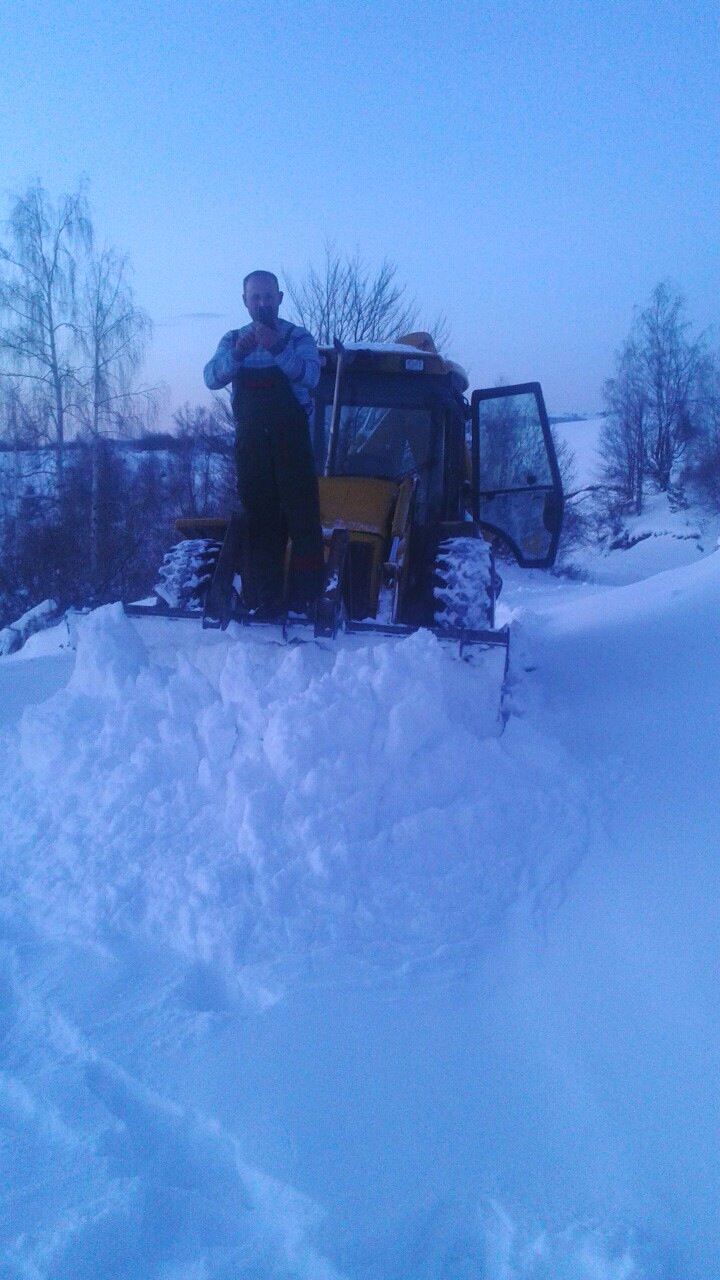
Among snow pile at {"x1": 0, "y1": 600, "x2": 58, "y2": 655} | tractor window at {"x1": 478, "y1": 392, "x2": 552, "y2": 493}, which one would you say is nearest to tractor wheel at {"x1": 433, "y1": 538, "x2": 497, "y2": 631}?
tractor window at {"x1": 478, "y1": 392, "x2": 552, "y2": 493}

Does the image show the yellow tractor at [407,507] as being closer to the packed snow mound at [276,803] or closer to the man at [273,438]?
the man at [273,438]

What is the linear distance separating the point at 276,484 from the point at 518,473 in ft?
7.87

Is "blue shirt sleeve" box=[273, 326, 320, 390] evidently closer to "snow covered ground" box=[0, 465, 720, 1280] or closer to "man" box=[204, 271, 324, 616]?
"man" box=[204, 271, 324, 616]

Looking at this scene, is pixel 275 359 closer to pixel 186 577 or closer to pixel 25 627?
pixel 186 577

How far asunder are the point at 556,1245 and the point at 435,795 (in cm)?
184

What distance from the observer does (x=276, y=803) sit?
138 inches

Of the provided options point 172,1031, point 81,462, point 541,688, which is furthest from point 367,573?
point 81,462

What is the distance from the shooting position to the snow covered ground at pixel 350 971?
202 cm

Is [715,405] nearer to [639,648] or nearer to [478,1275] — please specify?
[639,648]

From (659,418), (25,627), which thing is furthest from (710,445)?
(25,627)

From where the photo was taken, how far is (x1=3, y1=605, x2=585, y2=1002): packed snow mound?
3107mm

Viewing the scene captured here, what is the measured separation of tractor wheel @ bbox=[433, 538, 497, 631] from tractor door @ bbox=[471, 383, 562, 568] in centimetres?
124

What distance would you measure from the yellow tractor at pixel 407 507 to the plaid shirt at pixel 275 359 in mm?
818

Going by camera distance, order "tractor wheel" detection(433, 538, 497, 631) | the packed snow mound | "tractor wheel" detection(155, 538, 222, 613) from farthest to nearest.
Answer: "tractor wheel" detection(155, 538, 222, 613) → "tractor wheel" detection(433, 538, 497, 631) → the packed snow mound
